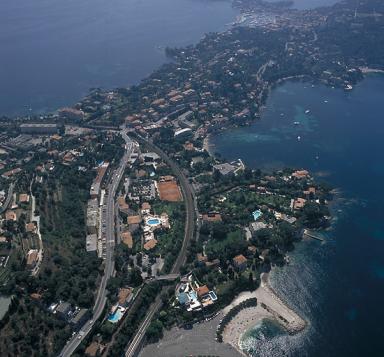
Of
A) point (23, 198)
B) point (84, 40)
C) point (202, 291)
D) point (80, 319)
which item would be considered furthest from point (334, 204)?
point (84, 40)

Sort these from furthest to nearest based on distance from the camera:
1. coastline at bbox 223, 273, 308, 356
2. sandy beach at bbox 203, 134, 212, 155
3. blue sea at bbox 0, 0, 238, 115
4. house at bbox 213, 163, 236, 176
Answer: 1. blue sea at bbox 0, 0, 238, 115
2. sandy beach at bbox 203, 134, 212, 155
3. house at bbox 213, 163, 236, 176
4. coastline at bbox 223, 273, 308, 356

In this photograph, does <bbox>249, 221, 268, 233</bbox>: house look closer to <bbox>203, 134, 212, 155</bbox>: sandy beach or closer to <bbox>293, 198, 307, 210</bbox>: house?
<bbox>293, 198, 307, 210</bbox>: house

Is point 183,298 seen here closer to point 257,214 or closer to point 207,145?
point 257,214

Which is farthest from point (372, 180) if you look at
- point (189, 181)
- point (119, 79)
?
point (119, 79)

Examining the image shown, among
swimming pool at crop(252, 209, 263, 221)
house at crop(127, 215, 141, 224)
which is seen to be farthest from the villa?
swimming pool at crop(252, 209, 263, 221)

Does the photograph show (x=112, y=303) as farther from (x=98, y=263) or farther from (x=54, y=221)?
(x=54, y=221)

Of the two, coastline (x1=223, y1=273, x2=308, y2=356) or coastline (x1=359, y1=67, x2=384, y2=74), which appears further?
coastline (x1=359, y1=67, x2=384, y2=74)

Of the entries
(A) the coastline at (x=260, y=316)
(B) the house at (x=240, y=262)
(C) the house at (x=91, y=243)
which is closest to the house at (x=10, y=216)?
(C) the house at (x=91, y=243)
